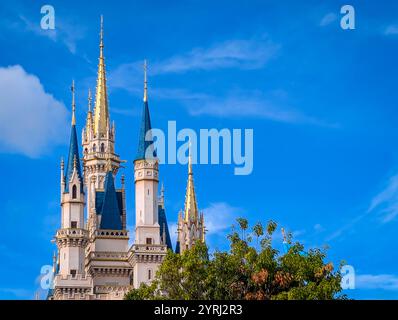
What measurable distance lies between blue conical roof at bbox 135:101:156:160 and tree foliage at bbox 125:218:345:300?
136 ft

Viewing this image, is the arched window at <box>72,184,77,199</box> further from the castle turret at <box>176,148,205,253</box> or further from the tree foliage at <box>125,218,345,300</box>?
the tree foliage at <box>125,218,345,300</box>

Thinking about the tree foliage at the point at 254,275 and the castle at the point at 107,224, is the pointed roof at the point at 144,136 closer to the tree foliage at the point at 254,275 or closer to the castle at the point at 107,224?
the castle at the point at 107,224

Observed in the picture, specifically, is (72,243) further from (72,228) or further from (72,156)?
(72,156)

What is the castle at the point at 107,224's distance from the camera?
319 ft

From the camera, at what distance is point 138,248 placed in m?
98.3

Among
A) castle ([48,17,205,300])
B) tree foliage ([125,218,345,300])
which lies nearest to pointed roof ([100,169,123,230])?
A: castle ([48,17,205,300])

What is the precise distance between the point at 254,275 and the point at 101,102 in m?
60.5

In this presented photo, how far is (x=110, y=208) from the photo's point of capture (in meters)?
106

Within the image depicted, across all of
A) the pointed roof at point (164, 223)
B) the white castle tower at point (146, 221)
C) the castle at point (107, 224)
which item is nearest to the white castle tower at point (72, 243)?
the castle at point (107, 224)

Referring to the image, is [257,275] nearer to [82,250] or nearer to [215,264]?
[215,264]

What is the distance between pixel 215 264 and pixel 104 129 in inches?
2222
